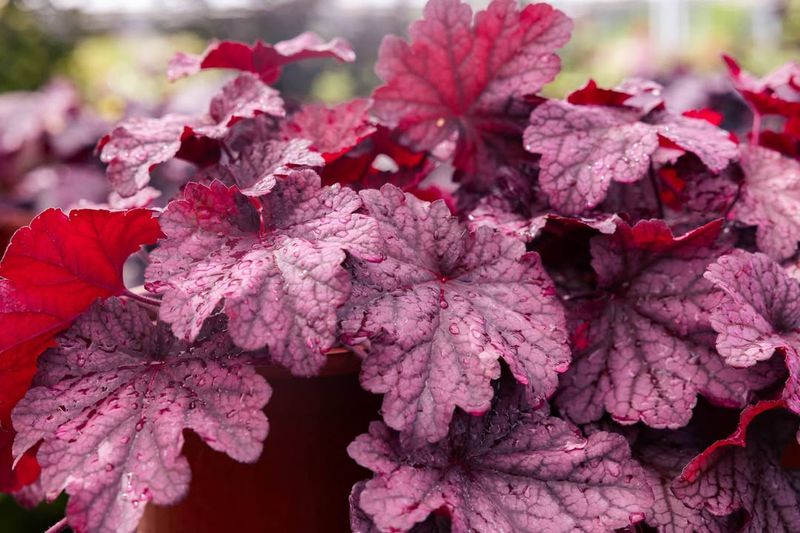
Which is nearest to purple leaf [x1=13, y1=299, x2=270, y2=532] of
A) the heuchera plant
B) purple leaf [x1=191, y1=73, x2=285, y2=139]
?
the heuchera plant

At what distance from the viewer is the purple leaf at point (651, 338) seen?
2.57 ft

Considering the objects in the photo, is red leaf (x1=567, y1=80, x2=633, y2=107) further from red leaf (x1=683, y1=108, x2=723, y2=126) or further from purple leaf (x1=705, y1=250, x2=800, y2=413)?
purple leaf (x1=705, y1=250, x2=800, y2=413)

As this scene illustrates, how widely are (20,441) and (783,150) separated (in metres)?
0.98

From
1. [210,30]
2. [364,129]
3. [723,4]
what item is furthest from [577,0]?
[364,129]

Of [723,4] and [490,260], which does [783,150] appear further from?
[723,4]

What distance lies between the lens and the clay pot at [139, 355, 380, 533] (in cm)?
83

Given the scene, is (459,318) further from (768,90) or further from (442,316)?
(768,90)

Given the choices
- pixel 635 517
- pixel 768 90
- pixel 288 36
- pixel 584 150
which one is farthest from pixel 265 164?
pixel 288 36

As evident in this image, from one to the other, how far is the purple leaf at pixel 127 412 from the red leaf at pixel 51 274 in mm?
27

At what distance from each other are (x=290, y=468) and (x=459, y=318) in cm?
26

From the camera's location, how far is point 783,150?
109 centimetres

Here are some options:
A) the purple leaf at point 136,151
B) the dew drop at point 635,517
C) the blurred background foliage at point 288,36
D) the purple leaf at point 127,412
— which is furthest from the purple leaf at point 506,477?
the blurred background foliage at point 288,36

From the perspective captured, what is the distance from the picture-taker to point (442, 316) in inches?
29.2

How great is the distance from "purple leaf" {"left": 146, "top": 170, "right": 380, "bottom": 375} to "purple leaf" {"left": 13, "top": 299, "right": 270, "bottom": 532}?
0.07 meters
